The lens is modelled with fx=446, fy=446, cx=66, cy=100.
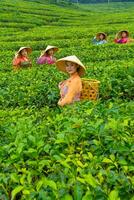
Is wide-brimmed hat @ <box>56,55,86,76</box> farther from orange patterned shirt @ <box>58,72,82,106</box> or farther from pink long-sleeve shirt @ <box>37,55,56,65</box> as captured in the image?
pink long-sleeve shirt @ <box>37,55,56,65</box>

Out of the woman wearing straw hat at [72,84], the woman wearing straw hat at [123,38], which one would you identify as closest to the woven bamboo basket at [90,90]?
the woman wearing straw hat at [72,84]

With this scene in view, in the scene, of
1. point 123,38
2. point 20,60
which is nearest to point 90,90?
point 20,60

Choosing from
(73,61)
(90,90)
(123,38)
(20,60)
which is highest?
(73,61)

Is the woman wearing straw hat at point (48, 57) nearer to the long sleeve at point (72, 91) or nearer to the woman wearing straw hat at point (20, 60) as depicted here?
the woman wearing straw hat at point (20, 60)

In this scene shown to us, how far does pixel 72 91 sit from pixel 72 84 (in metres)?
0.17

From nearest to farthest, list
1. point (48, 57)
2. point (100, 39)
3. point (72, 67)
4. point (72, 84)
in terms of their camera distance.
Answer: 1. point (72, 84)
2. point (72, 67)
3. point (48, 57)
4. point (100, 39)

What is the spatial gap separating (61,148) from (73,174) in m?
0.90

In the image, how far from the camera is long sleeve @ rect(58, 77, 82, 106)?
347 inches

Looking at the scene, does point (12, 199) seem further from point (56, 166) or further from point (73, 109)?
point (73, 109)

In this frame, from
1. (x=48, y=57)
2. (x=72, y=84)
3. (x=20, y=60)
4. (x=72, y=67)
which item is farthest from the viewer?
(x=48, y=57)

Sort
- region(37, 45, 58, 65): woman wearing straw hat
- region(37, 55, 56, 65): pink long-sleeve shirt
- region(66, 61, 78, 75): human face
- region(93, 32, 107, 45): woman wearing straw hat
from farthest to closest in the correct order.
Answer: region(93, 32, 107, 45): woman wearing straw hat < region(37, 55, 56, 65): pink long-sleeve shirt < region(37, 45, 58, 65): woman wearing straw hat < region(66, 61, 78, 75): human face

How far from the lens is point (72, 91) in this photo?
8.85 metres

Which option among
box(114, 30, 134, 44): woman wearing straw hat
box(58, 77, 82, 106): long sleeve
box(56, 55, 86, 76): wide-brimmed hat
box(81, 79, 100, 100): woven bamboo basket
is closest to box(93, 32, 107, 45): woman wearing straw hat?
box(114, 30, 134, 44): woman wearing straw hat

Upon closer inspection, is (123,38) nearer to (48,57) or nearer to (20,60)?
(48,57)
